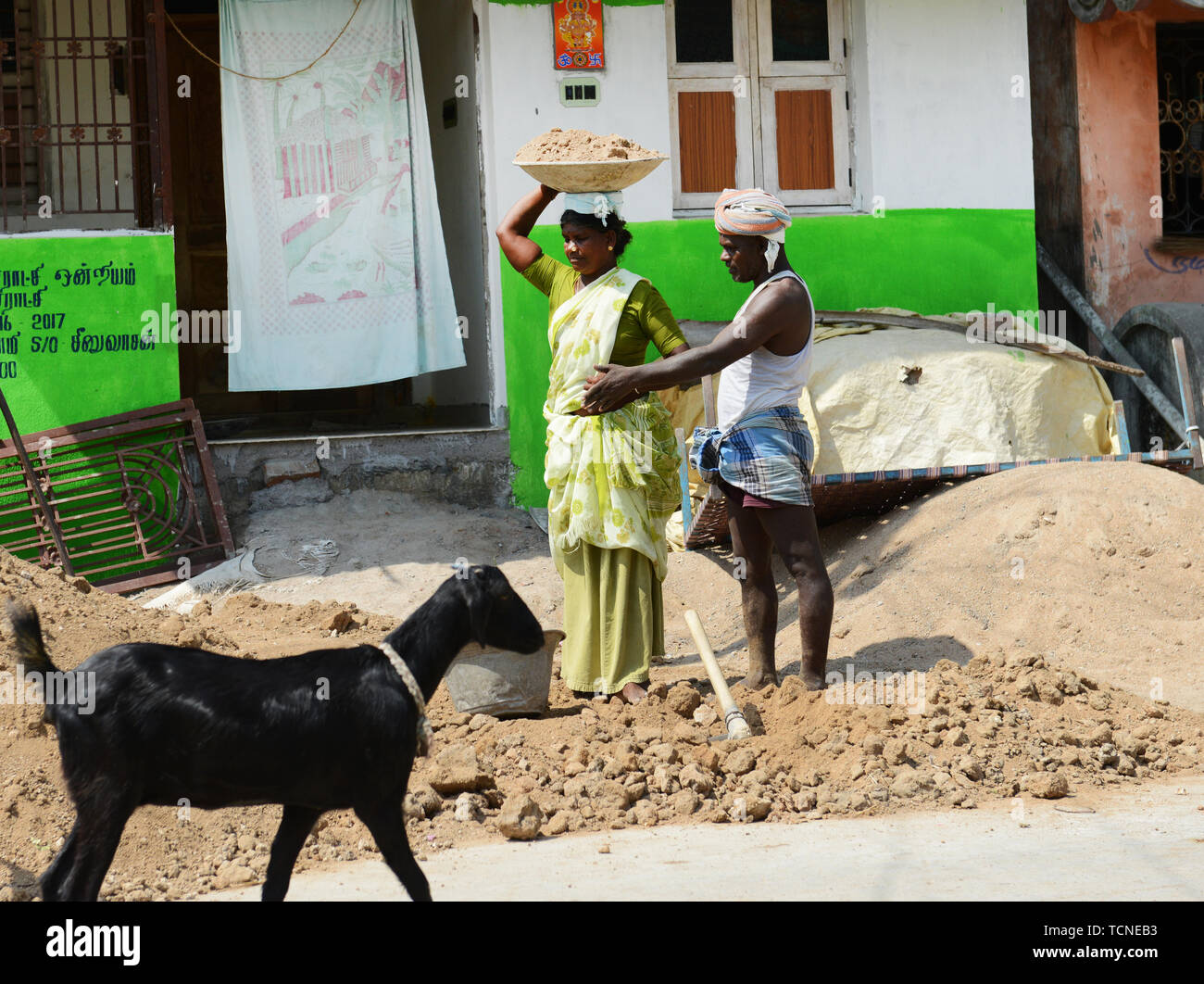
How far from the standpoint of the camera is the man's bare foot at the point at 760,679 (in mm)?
5109

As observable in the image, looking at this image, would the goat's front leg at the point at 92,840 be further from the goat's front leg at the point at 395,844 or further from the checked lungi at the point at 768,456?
the checked lungi at the point at 768,456

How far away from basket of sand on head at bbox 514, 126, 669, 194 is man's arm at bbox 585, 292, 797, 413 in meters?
0.82

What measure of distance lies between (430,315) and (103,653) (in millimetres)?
5809

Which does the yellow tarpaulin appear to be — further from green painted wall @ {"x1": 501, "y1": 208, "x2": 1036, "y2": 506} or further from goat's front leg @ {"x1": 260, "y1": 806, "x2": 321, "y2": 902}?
goat's front leg @ {"x1": 260, "y1": 806, "x2": 321, "y2": 902}

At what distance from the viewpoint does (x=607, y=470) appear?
513 centimetres

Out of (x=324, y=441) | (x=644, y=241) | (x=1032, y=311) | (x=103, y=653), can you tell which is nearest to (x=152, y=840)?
(x=103, y=653)

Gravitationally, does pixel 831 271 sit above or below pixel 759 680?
above

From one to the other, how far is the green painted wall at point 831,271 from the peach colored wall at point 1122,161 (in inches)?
48.2

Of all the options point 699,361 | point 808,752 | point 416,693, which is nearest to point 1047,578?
point 808,752

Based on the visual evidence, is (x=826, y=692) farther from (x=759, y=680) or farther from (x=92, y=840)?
(x=92, y=840)

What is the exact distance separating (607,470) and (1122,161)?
6729 millimetres

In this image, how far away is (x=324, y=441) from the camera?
26.7ft
